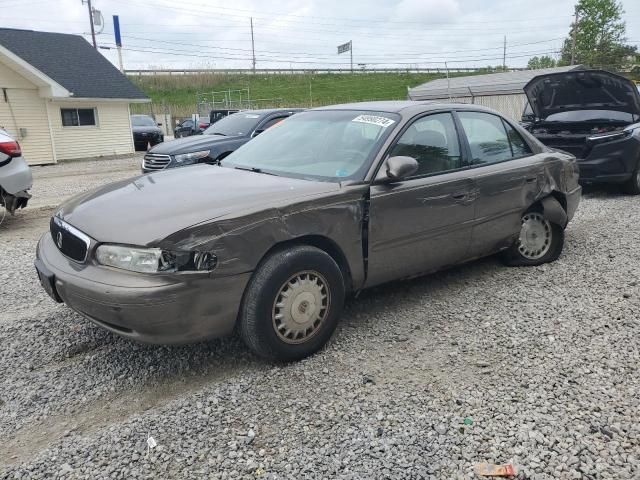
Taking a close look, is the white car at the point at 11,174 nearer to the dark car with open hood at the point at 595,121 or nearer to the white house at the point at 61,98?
the dark car with open hood at the point at 595,121

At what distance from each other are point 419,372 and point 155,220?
5.97ft

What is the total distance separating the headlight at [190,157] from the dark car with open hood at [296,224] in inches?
178

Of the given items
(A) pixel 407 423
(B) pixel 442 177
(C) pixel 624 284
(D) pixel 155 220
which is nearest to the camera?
(A) pixel 407 423

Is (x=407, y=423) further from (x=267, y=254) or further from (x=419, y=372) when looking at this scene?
(x=267, y=254)

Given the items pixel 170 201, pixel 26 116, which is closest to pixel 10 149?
pixel 170 201

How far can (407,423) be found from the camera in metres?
2.72

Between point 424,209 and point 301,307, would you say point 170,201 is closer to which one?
point 301,307

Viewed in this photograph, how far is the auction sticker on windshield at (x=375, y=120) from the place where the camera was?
13.0 ft

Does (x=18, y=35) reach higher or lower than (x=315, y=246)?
higher

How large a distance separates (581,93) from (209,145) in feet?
20.6

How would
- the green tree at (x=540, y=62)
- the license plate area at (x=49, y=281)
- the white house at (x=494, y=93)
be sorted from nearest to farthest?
the license plate area at (x=49, y=281) < the white house at (x=494, y=93) < the green tree at (x=540, y=62)

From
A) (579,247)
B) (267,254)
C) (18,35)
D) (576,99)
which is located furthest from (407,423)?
(18,35)

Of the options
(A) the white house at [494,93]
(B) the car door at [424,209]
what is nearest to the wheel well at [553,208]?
(B) the car door at [424,209]

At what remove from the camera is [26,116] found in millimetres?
18328
